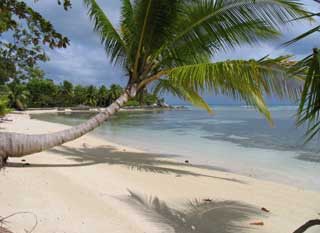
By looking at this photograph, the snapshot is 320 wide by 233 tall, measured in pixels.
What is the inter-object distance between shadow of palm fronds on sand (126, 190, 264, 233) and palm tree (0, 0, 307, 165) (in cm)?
124

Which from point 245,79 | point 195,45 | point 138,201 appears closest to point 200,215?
point 138,201

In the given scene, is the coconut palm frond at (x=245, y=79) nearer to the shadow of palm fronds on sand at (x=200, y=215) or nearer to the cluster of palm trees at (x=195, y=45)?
the cluster of palm trees at (x=195, y=45)

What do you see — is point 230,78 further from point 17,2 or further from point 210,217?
point 17,2

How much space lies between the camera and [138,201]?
11.8ft

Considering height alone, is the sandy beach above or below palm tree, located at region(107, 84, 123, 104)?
below

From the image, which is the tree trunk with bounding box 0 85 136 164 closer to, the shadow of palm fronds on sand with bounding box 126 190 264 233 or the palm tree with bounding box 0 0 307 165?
the palm tree with bounding box 0 0 307 165

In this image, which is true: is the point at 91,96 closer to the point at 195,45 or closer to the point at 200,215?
the point at 195,45

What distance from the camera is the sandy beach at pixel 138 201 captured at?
9.30ft

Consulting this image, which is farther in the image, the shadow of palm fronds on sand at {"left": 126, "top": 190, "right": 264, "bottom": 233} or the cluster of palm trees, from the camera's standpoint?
the cluster of palm trees

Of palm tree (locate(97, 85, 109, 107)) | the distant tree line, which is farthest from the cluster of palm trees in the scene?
palm tree (locate(97, 85, 109, 107))

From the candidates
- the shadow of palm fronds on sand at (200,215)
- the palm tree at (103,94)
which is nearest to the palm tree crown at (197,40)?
the shadow of palm fronds on sand at (200,215)

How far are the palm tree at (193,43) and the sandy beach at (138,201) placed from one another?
74cm

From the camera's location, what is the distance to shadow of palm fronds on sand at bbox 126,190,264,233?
2.94 meters

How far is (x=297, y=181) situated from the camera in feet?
19.2
